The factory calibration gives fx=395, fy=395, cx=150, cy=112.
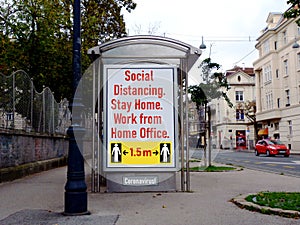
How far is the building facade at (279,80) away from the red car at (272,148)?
7367mm

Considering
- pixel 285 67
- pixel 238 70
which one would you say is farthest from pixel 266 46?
pixel 238 70

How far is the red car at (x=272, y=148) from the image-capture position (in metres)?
34.9

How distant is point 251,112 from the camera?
2453 inches

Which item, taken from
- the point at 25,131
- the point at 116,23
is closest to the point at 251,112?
the point at 116,23

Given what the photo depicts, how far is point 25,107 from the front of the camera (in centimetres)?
1410

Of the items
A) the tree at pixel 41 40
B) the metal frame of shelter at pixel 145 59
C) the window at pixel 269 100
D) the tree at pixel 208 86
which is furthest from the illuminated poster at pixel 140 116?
the window at pixel 269 100

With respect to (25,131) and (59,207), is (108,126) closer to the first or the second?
(59,207)

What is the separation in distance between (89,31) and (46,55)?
101 inches

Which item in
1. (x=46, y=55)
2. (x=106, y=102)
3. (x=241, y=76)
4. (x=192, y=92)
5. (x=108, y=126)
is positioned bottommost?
(x=108, y=126)

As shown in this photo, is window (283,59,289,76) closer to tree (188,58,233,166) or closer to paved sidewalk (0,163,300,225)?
tree (188,58,233,166)

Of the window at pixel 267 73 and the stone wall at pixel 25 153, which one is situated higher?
the window at pixel 267 73

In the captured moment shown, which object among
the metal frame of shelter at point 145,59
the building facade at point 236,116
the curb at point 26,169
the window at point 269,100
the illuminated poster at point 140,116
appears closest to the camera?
the illuminated poster at point 140,116

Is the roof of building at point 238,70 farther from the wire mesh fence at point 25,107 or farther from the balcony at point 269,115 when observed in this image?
the wire mesh fence at point 25,107

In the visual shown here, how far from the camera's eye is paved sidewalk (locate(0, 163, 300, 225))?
6.36 m
